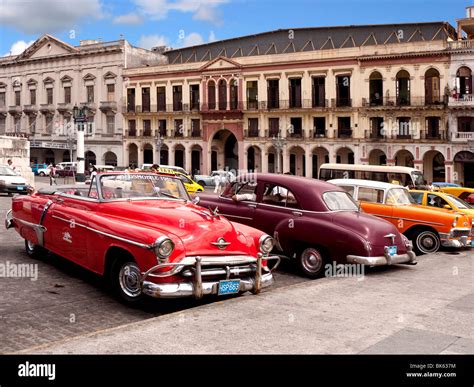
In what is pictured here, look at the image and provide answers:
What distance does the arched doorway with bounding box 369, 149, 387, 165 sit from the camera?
45.5 meters

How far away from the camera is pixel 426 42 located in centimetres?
4250

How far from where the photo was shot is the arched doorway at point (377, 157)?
45500 mm

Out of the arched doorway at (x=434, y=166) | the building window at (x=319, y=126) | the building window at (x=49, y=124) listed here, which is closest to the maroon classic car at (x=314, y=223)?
the arched doorway at (x=434, y=166)

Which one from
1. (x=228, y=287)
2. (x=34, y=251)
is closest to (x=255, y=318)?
(x=228, y=287)

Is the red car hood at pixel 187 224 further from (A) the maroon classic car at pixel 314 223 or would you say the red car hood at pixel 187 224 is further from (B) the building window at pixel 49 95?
(B) the building window at pixel 49 95

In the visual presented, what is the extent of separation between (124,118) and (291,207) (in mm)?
49658

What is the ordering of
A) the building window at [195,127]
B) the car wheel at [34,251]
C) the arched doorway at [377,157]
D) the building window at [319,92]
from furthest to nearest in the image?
the building window at [195,127], the building window at [319,92], the arched doorway at [377,157], the car wheel at [34,251]

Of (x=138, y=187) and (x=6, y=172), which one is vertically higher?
(x=6, y=172)

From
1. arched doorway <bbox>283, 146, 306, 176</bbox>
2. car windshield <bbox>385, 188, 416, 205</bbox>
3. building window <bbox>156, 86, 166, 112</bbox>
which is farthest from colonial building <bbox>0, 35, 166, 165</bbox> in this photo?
car windshield <bbox>385, 188, 416, 205</bbox>

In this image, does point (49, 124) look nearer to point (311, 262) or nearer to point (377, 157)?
point (377, 157)

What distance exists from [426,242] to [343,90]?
3430 centimetres

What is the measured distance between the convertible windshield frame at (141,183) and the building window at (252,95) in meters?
41.9

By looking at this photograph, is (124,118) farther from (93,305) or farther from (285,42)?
(93,305)

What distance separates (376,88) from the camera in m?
45.2
